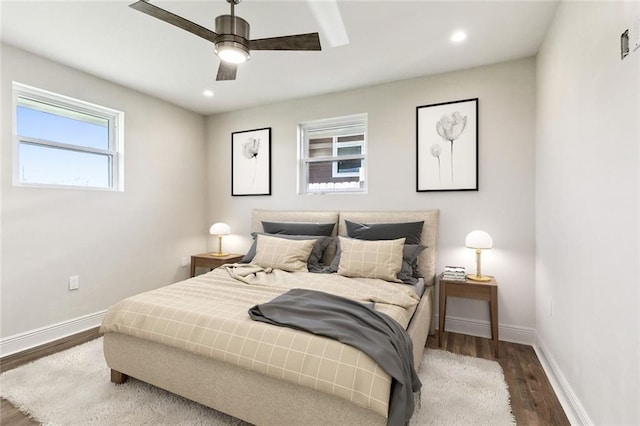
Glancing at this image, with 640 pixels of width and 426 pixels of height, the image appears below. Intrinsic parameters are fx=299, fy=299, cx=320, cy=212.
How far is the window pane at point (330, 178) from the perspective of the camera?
3.65 m

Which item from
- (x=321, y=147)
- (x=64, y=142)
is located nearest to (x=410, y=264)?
(x=321, y=147)

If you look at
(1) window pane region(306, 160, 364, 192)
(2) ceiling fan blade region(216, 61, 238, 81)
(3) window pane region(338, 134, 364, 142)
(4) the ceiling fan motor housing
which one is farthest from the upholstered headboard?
(4) the ceiling fan motor housing

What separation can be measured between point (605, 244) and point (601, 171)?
0.36m

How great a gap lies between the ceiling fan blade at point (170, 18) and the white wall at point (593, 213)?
1.99 metres

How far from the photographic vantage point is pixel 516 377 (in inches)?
86.0

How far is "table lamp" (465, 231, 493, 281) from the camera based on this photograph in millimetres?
2688

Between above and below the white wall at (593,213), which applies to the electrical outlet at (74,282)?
below

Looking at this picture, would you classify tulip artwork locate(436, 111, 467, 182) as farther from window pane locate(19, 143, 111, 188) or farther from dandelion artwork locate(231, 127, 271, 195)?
window pane locate(19, 143, 111, 188)

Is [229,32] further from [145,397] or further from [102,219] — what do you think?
[102,219]

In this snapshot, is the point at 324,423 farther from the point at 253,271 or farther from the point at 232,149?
the point at 232,149

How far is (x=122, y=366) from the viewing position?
202 cm

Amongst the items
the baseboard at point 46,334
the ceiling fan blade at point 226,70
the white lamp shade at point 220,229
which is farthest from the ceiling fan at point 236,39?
the baseboard at point 46,334

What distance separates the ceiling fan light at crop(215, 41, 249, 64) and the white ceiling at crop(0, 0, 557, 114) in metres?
0.48

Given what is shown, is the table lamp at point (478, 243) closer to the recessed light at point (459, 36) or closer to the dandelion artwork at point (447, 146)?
the dandelion artwork at point (447, 146)
